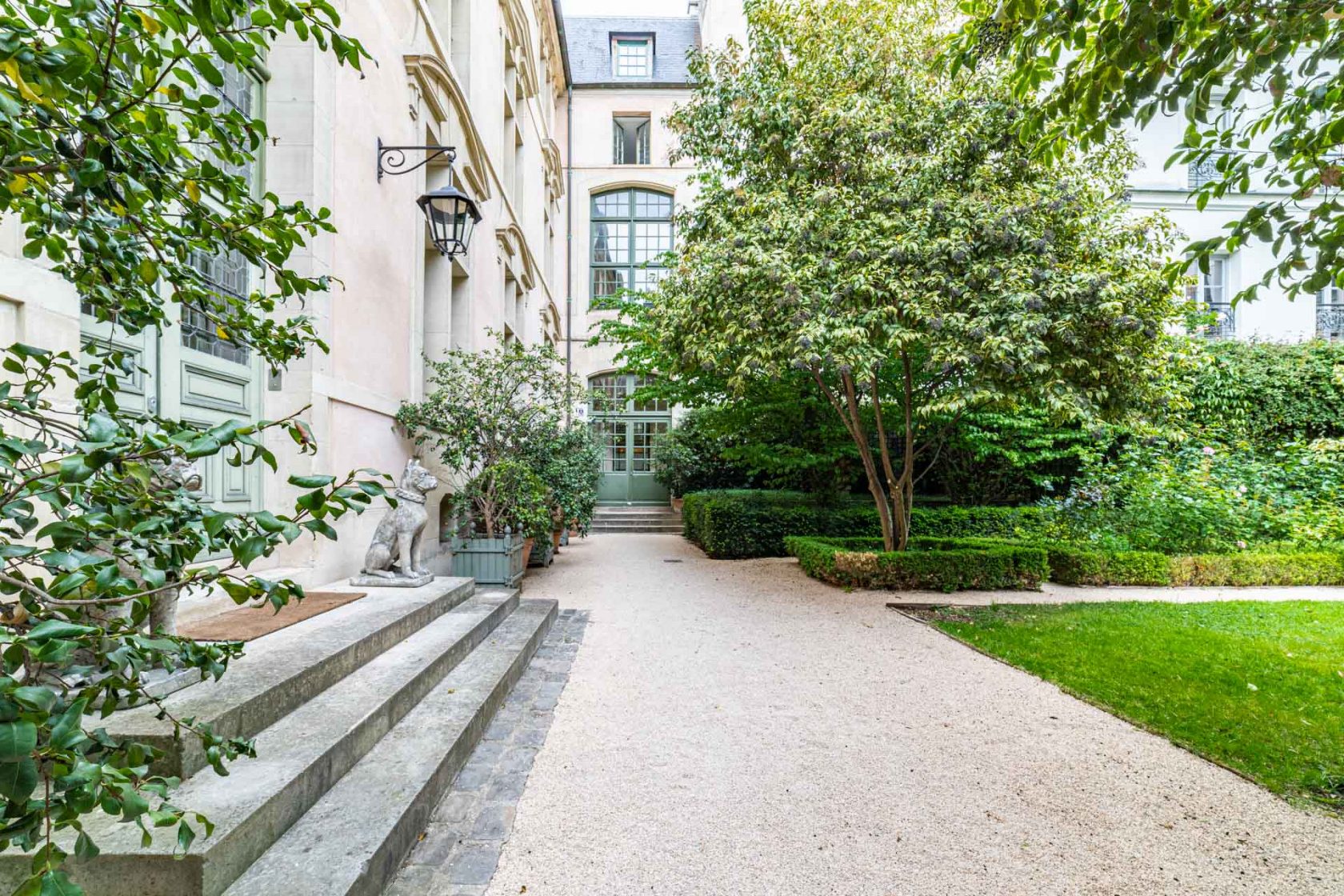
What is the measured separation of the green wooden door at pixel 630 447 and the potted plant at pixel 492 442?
975 cm

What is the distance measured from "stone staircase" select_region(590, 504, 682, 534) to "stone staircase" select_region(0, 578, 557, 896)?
11.4 meters

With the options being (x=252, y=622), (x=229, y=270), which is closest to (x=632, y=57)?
(x=229, y=270)

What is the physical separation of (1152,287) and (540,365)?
6226 millimetres

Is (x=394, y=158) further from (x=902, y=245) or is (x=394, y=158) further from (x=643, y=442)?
(x=643, y=442)

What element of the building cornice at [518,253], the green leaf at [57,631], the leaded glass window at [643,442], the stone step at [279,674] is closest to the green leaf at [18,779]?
the green leaf at [57,631]

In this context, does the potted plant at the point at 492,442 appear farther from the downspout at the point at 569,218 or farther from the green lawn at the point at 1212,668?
the downspout at the point at 569,218

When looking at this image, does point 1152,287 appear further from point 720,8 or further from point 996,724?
point 720,8

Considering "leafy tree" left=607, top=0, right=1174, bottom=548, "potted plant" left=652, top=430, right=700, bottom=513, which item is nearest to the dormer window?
"potted plant" left=652, top=430, right=700, bottom=513

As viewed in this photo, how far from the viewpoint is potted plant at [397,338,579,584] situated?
6.49 meters

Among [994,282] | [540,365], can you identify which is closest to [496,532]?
[540,365]

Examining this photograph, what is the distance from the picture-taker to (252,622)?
11.4 ft

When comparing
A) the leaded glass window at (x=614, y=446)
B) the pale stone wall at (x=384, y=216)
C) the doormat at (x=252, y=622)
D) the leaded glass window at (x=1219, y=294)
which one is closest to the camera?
the doormat at (x=252, y=622)

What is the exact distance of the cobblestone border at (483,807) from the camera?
2.18 metres

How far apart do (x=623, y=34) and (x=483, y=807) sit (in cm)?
2256
